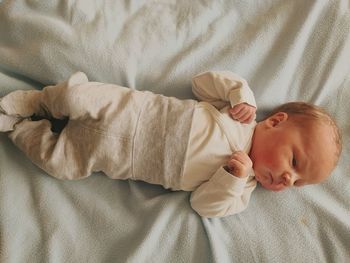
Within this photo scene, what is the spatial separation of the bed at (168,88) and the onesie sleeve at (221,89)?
0.20ft

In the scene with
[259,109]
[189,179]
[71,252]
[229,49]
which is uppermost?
[229,49]

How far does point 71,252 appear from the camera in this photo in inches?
39.5

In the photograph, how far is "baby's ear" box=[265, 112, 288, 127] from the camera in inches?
44.6

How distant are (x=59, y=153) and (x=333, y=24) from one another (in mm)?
912

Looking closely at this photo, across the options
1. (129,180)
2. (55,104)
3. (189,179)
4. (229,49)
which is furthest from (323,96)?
(55,104)

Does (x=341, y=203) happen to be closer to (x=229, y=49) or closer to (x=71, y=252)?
(x=229, y=49)

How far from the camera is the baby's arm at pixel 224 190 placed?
1.04 metres

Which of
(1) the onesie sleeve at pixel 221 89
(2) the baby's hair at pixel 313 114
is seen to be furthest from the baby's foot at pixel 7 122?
(2) the baby's hair at pixel 313 114

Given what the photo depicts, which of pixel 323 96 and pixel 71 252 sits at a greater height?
pixel 323 96

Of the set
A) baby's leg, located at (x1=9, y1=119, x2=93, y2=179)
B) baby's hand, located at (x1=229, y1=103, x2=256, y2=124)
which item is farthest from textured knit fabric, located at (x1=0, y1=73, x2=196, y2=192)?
baby's hand, located at (x1=229, y1=103, x2=256, y2=124)

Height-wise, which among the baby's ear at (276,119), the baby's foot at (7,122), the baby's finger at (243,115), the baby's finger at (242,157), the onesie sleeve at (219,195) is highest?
the baby's finger at (243,115)

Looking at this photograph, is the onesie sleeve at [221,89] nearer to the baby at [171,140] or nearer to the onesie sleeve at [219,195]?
the baby at [171,140]

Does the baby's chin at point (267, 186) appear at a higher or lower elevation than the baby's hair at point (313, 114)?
lower

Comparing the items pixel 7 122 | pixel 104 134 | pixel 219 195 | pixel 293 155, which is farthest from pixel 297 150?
pixel 7 122
